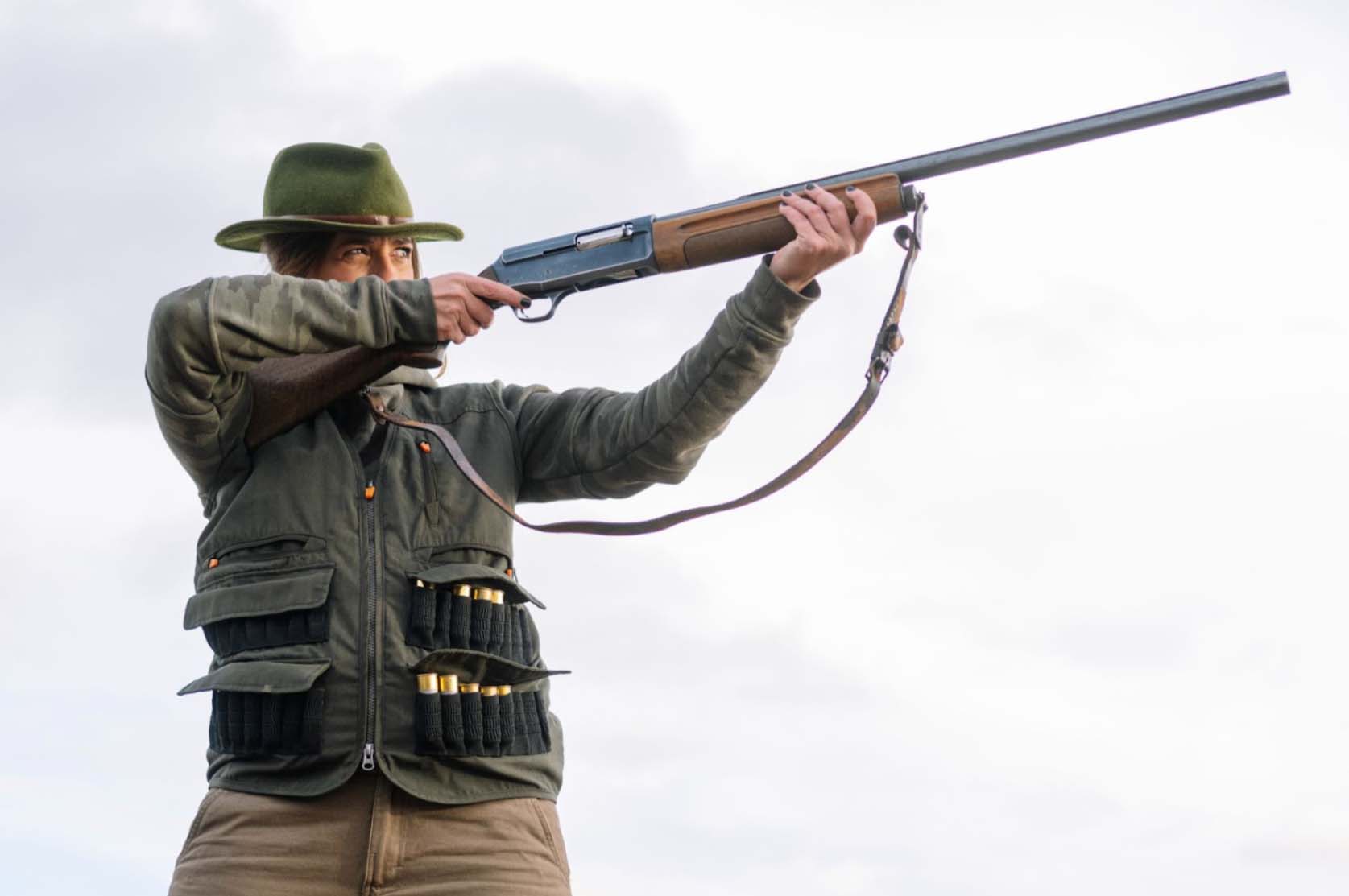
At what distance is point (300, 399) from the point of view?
4.49 meters

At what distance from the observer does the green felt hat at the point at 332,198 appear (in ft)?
16.0

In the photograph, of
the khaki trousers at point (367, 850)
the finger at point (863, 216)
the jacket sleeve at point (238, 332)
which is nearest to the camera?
the khaki trousers at point (367, 850)

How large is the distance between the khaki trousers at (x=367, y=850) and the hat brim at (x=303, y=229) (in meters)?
1.75

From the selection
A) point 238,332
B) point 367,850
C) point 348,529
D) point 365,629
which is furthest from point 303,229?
point 367,850

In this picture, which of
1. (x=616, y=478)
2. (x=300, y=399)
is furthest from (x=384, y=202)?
(x=616, y=478)

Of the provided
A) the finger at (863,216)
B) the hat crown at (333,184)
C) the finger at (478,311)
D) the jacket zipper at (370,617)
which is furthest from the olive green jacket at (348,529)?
the hat crown at (333,184)

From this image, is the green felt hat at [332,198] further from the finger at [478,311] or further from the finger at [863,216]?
the finger at [863,216]

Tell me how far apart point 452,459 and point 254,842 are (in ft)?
3.91

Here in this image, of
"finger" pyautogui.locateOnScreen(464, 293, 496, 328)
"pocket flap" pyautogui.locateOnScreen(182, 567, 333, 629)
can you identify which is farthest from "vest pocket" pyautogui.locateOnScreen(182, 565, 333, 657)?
"finger" pyautogui.locateOnScreen(464, 293, 496, 328)

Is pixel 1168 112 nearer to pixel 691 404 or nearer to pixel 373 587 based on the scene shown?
pixel 691 404

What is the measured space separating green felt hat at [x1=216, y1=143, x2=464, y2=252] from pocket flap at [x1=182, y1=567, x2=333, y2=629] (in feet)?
3.92

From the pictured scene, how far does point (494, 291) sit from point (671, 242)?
0.64 meters

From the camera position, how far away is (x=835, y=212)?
4.54m

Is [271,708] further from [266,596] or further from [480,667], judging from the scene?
[480,667]
